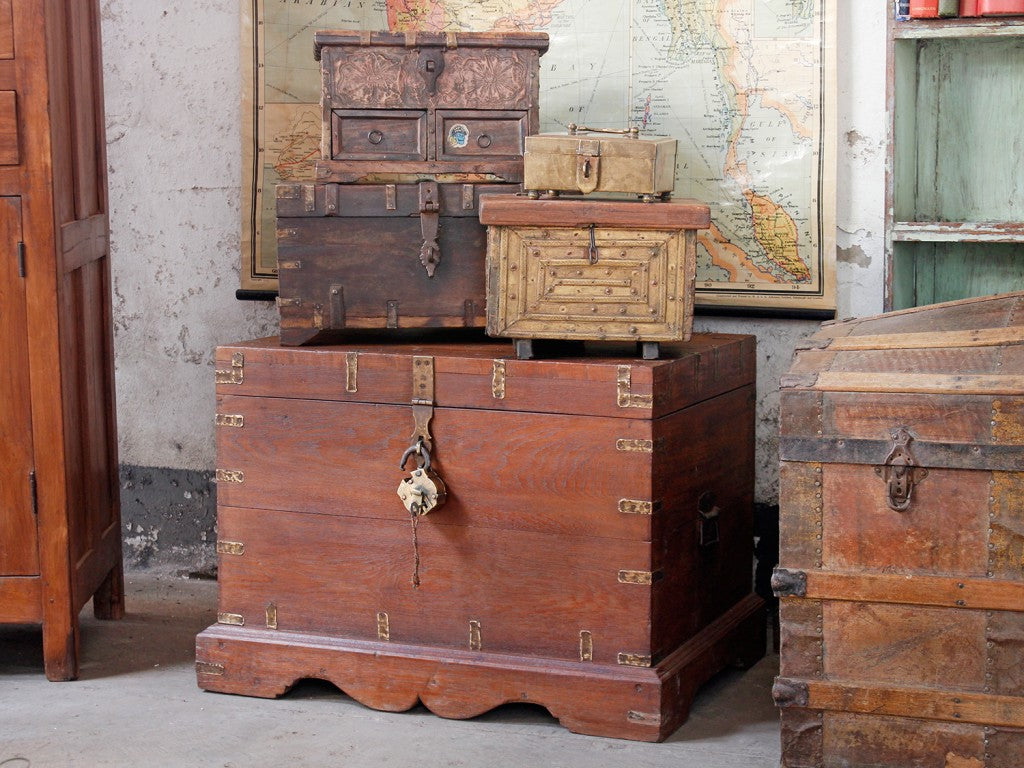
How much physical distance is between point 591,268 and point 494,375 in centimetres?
32

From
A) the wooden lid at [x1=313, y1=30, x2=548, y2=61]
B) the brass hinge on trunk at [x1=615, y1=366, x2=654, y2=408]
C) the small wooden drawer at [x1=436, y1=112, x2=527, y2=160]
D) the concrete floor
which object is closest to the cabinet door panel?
the concrete floor

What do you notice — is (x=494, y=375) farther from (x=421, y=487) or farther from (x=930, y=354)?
(x=930, y=354)

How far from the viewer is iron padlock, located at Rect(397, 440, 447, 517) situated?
303cm

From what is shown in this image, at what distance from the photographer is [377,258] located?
3234mm

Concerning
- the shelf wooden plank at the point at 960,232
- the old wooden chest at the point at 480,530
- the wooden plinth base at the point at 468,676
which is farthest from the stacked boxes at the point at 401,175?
the shelf wooden plank at the point at 960,232

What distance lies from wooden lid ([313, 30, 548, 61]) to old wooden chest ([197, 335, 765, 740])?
0.73m

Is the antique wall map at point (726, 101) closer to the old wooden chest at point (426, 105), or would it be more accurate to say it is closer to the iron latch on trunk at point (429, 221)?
the old wooden chest at point (426, 105)

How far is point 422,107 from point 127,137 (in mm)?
1327

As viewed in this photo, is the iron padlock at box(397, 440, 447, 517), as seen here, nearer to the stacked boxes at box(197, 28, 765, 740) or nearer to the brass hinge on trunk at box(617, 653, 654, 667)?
the stacked boxes at box(197, 28, 765, 740)

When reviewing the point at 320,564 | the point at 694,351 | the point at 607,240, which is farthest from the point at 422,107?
the point at 320,564

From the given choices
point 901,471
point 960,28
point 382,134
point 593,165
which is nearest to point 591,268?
point 593,165

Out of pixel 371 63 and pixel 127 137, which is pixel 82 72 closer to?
pixel 127 137

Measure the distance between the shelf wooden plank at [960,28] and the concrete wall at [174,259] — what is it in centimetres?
90

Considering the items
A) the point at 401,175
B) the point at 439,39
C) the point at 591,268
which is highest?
the point at 439,39
